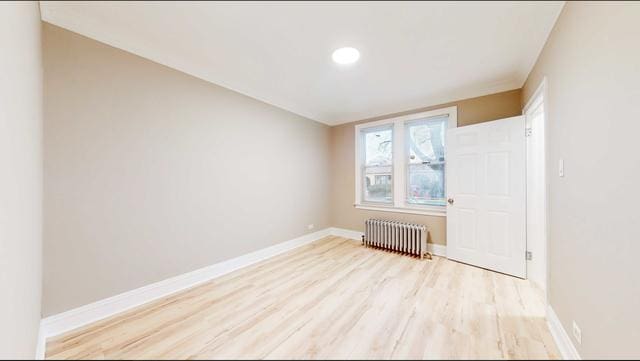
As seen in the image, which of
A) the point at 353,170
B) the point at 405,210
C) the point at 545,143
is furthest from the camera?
the point at 353,170

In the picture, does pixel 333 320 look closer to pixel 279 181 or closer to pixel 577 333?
pixel 577 333


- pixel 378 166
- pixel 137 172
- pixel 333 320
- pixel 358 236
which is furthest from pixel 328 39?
pixel 358 236

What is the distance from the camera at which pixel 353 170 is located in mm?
3852

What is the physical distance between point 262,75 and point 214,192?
4.29ft

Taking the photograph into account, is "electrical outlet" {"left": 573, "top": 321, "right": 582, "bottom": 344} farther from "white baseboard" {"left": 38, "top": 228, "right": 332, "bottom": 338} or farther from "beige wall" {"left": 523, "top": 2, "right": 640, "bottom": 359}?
"white baseboard" {"left": 38, "top": 228, "right": 332, "bottom": 338}

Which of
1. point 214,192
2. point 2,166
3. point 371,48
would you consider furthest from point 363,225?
point 2,166

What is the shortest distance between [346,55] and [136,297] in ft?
8.63

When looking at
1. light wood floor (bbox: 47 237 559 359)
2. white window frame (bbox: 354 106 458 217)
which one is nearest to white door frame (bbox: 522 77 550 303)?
light wood floor (bbox: 47 237 559 359)

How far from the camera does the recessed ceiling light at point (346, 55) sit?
1.90m

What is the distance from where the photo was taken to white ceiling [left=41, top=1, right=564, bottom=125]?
145cm

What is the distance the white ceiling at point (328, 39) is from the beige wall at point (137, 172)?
19 centimetres

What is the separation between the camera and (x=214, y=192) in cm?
235

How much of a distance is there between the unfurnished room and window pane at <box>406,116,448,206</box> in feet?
0.13

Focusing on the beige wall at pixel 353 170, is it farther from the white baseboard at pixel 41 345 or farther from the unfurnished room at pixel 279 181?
the white baseboard at pixel 41 345
